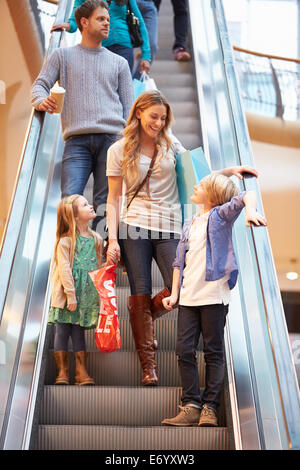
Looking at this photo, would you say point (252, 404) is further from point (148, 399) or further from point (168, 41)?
point (168, 41)

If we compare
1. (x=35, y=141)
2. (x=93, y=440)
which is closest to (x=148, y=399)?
(x=93, y=440)

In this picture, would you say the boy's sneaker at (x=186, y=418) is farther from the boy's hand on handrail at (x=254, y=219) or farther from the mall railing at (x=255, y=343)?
the boy's hand on handrail at (x=254, y=219)

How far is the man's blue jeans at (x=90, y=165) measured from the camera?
515 centimetres

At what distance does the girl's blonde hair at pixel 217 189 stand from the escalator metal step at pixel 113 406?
3.64 feet

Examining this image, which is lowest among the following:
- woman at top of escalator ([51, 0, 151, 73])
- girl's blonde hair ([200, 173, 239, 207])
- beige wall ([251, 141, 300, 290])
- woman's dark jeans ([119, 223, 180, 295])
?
woman's dark jeans ([119, 223, 180, 295])

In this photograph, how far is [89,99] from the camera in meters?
5.37

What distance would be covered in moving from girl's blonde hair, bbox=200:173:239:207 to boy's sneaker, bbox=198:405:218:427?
45.4 inches

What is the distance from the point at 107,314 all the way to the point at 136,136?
1118mm

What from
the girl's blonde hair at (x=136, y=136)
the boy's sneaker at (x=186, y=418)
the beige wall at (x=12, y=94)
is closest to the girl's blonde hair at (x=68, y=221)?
the girl's blonde hair at (x=136, y=136)

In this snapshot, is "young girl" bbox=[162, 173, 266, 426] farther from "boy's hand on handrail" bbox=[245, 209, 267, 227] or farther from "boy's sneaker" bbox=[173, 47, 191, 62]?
"boy's sneaker" bbox=[173, 47, 191, 62]

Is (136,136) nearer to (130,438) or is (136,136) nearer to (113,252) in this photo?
(113,252)

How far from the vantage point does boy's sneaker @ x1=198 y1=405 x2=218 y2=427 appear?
151 inches

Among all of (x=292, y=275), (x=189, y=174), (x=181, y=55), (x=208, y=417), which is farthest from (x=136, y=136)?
(x=292, y=275)

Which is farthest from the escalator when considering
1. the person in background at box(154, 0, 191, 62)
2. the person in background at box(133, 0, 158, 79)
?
the person in background at box(154, 0, 191, 62)
